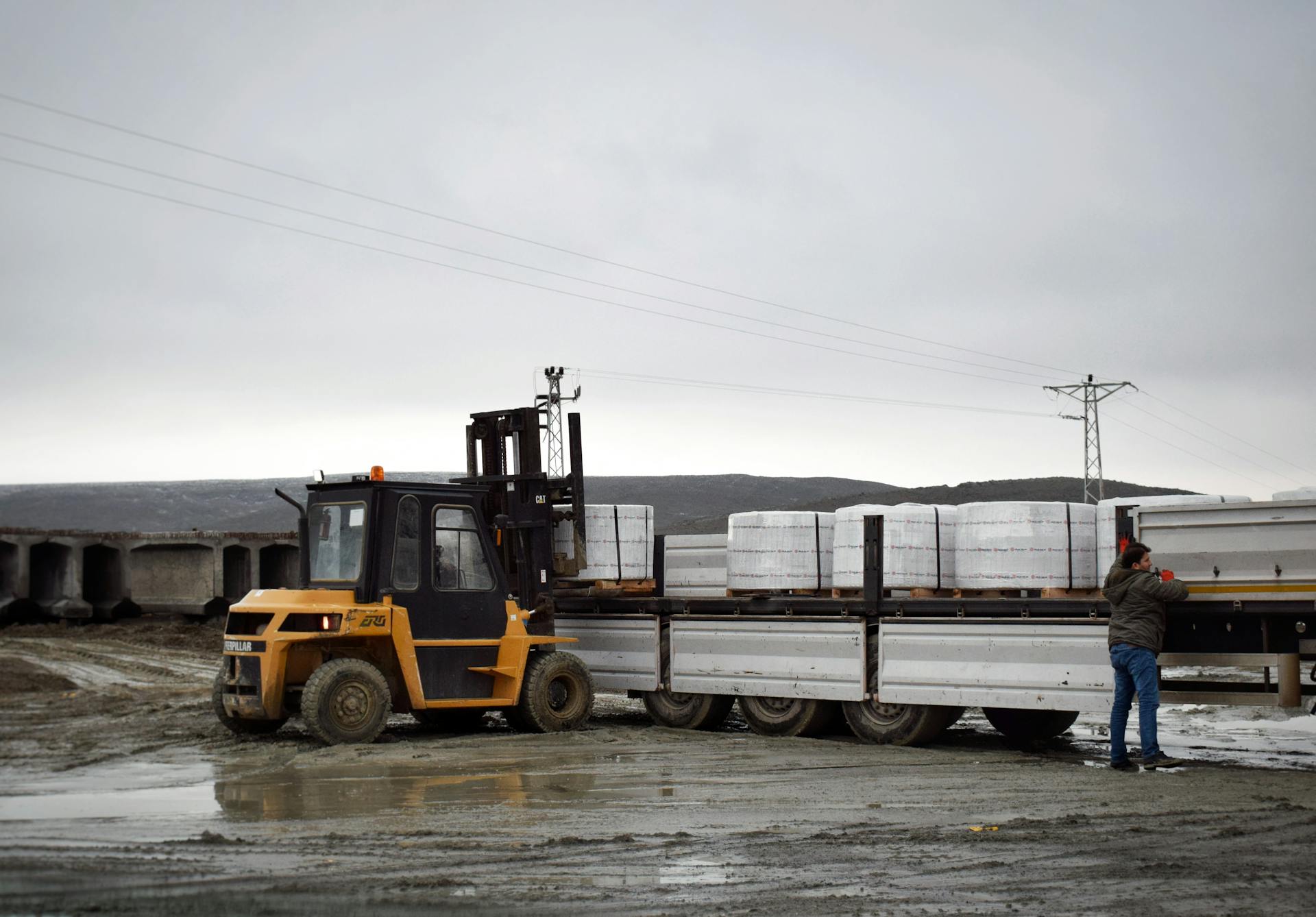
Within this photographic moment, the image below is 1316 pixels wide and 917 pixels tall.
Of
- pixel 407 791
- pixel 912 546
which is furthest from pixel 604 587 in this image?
pixel 407 791

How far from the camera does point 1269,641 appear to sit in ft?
34.0

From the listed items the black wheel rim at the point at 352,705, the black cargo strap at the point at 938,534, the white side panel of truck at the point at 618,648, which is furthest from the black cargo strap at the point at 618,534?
the black cargo strap at the point at 938,534

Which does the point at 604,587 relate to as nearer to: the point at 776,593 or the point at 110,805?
the point at 776,593

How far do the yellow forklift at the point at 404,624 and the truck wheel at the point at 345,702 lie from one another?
0.04ft

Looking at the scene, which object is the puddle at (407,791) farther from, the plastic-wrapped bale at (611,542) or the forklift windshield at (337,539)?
the plastic-wrapped bale at (611,542)

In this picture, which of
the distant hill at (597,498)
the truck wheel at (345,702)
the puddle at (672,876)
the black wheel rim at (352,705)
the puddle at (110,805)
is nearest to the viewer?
the puddle at (672,876)

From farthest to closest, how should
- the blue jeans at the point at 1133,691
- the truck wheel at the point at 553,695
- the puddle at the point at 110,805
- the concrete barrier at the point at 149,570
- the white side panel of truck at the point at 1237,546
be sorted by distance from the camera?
the concrete barrier at the point at 149,570, the truck wheel at the point at 553,695, the blue jeans at the point at 1133,691, the white side panel of truck at the point at 1237,546, the puddle at the point at 110,805

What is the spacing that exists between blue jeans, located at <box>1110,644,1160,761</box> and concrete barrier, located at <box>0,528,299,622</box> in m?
20.8

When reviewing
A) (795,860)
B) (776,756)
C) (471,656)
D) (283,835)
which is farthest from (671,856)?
(471,656)

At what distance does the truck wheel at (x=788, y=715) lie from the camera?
12.9m

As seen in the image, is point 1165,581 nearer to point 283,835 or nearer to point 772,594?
point 772,594

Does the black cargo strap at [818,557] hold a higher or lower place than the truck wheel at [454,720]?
higher

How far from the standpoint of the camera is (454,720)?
44.3ft

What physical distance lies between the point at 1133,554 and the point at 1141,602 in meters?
0.36
